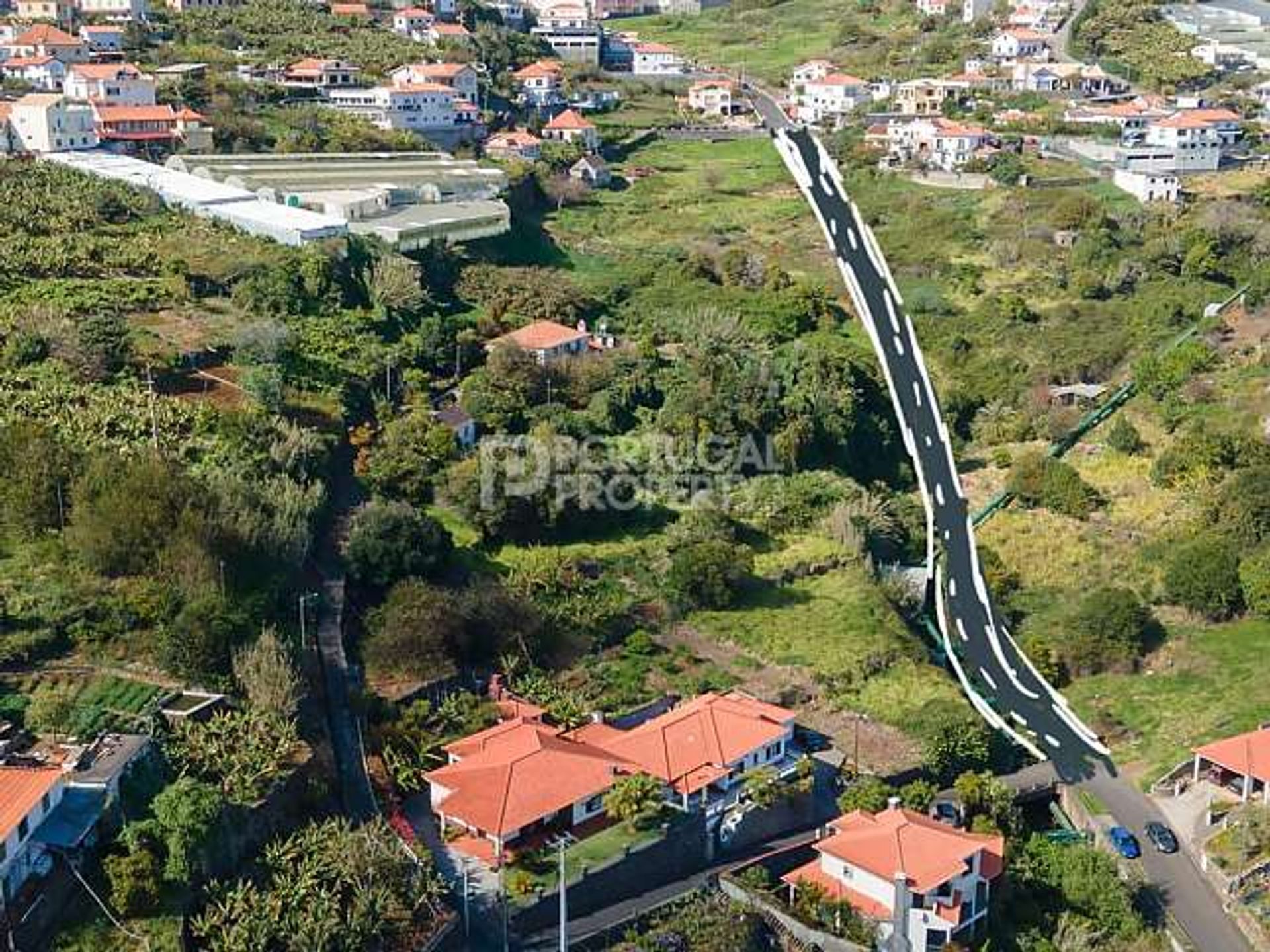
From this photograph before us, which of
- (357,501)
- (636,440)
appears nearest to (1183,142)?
(636,440)

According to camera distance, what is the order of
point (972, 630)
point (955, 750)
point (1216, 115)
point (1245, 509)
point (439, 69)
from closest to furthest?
point (955, 750), point (972, 630), point (1245, 509), point (1216, 115), point (439, 69)

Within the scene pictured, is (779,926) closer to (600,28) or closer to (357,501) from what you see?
(357,501)

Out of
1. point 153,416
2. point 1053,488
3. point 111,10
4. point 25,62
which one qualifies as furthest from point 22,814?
point 111,10

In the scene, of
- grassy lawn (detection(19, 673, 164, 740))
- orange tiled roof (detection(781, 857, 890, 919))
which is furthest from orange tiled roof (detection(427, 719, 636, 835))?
grassy lawn (detection(19, 673, 164, 740))

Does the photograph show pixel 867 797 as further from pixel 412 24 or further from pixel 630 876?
pixel 412 24

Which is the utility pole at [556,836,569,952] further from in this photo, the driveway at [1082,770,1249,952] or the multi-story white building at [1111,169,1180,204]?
the multi-story white building at [1111,169,1180,204]

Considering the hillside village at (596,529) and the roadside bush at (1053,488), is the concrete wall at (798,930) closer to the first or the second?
the hillside village at (596,529)
